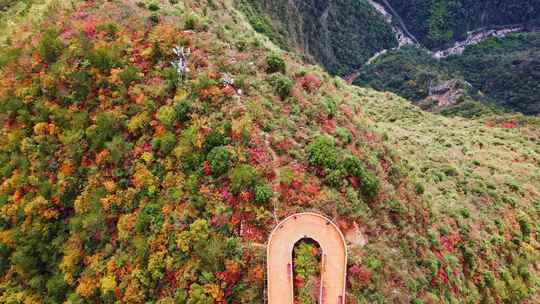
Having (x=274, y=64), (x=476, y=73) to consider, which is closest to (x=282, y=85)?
(x=274, y=64)

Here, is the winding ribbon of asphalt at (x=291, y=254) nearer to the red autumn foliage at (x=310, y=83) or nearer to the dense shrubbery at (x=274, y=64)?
the red autumn foliage at (x=310, y=83)

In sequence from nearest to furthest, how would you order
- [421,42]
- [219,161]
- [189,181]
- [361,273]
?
[361,273], [219,161], [189,181], [421,42]

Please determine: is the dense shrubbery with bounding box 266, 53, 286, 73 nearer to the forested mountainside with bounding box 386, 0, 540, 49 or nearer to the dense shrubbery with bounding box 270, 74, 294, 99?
the dense shrubbery with bounding box 270, 74, 294, 99

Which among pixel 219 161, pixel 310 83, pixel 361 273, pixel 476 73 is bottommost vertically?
pixel 361 273

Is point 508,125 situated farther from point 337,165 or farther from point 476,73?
point 476,73

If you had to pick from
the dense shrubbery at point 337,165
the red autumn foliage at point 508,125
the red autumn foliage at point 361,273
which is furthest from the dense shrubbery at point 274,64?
the red autumn foliage at point 508,125

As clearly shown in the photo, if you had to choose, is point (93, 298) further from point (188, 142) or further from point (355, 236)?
point (355, 236)
